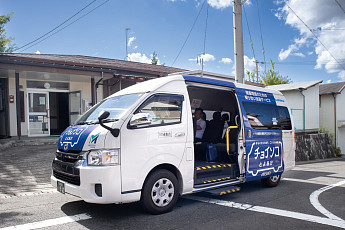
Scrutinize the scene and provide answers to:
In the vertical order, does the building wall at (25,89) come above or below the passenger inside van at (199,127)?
above

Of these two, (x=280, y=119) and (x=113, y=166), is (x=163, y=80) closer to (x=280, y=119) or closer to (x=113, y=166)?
(x=113, y=166)

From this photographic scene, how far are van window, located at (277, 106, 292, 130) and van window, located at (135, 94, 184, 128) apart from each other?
339cm

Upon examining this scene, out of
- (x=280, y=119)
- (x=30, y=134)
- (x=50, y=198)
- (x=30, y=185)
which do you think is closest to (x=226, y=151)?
(x=280, y=119)

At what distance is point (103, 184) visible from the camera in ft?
13.5

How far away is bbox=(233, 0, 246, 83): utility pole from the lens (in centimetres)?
1079

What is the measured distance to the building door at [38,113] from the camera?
12789 mm

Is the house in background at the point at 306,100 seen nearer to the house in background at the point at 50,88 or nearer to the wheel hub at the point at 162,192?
the house in background at the point at 50,88

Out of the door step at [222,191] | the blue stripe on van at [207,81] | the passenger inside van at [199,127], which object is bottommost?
the door step at [222,191]

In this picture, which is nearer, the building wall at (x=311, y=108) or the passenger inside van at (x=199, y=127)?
the passenger inside van at (x=199, y=127)

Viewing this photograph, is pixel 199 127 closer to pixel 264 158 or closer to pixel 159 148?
pixel 264 158

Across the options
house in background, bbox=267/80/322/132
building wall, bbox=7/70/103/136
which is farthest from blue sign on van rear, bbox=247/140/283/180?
house in background, bbox=267/80/322/132

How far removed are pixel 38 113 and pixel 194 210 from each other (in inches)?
409

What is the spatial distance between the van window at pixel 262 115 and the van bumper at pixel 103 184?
3.38 metres

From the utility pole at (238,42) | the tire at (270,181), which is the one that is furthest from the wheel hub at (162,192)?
the utility pole at (238,42)
